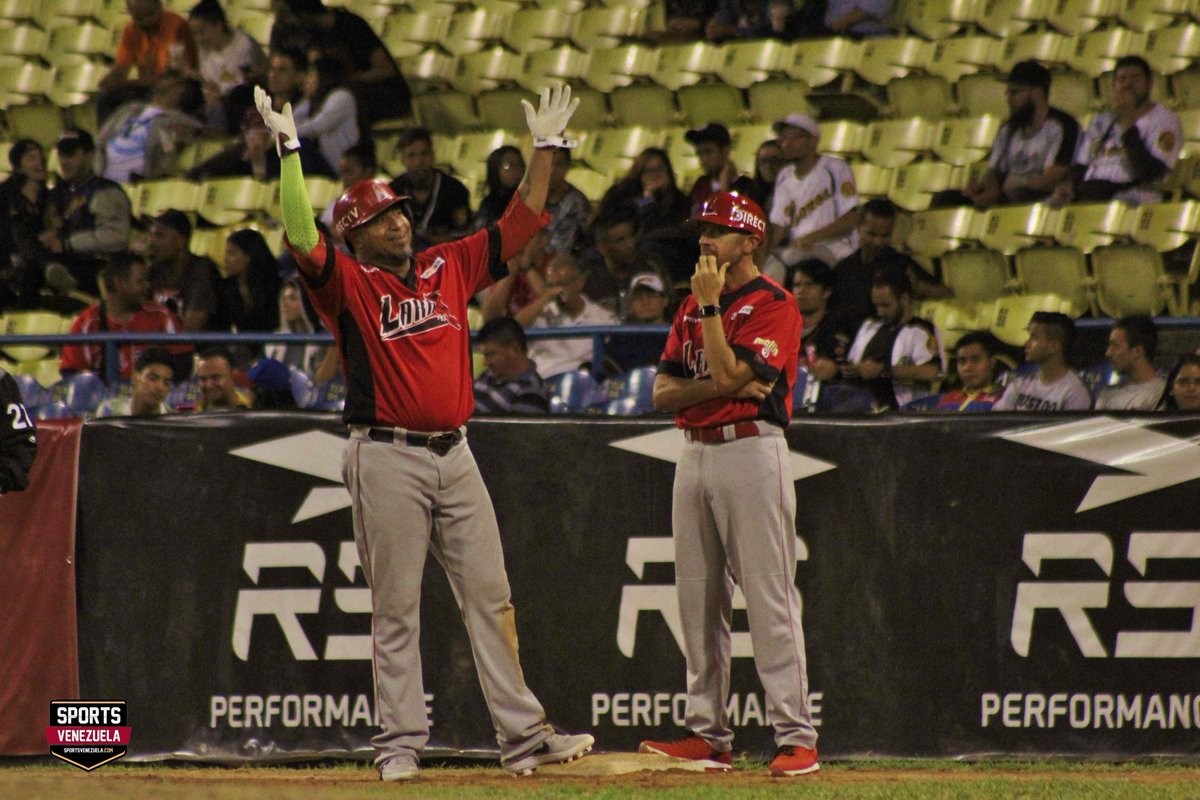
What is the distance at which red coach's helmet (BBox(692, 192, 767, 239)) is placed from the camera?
5922mm

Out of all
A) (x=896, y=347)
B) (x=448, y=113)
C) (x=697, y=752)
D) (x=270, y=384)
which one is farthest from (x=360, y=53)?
(x=697, y=752)

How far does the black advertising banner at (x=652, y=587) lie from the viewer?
20.9 feet

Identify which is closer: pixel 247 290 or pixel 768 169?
pixel 247 290

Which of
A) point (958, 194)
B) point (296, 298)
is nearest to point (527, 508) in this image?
point (296, 298)

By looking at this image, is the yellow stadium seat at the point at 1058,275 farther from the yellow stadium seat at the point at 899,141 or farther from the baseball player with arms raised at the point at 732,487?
the baseball player with arms raised at the point at 732,487

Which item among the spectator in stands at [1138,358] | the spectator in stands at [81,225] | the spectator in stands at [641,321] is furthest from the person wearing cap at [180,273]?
the spectator in stands at [1138,358]

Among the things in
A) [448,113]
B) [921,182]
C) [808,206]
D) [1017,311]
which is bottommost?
[1017,311]

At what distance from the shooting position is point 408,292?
585 cm

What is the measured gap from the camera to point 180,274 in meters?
10.7

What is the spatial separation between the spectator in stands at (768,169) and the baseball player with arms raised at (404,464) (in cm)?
508

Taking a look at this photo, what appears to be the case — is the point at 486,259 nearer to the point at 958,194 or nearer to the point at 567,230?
the point at 567,230

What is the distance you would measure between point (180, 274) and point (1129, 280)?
5872mm

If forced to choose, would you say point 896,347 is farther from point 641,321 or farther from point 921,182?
point 921,182

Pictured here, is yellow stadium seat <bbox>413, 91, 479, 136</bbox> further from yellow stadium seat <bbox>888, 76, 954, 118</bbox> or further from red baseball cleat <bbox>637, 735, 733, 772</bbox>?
red baseball cleat <bbox>637, 735, 733, 772</bbox>
